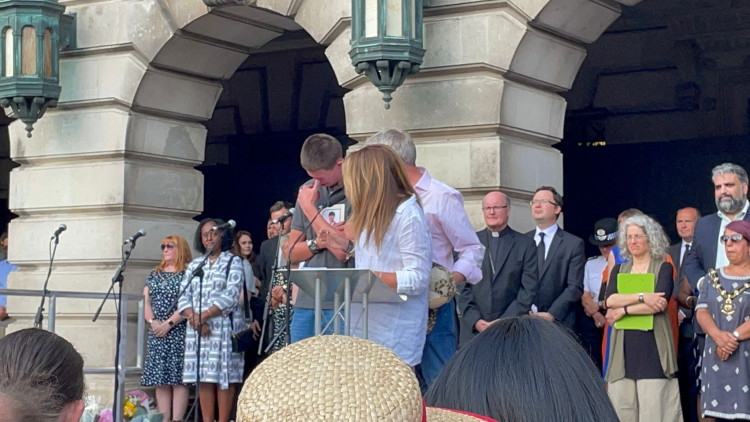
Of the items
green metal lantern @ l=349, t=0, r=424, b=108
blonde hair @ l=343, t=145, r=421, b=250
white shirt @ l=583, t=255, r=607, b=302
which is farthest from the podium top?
white shirt @ l=583, t=255, r=607, b=302

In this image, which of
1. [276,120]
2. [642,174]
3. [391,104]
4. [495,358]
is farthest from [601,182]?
[495,358]

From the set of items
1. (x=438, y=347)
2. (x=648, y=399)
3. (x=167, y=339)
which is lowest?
(x=648, y=399)

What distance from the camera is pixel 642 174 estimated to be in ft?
43.0

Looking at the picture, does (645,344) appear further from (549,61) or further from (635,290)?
(549,61)

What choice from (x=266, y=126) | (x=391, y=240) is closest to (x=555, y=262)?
(x=391, y=240)

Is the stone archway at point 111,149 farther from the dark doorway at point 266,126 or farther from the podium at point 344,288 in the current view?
the podium at point 344,288

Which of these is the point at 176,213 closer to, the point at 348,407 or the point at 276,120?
the point at 276,120

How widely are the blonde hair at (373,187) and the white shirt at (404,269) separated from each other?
0.04m

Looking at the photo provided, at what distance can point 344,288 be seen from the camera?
17.9 ft

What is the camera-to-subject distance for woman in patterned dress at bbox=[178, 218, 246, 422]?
386 inches

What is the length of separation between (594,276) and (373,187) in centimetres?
401

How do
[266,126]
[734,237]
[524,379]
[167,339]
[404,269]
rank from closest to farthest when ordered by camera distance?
[524,379] < [404,269] < [734,237] < [167,339] < [266,126]

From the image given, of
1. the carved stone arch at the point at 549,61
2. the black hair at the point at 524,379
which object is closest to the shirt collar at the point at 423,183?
the carved stone arch at the point at 549,61

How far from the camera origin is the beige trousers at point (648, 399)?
7.79m
